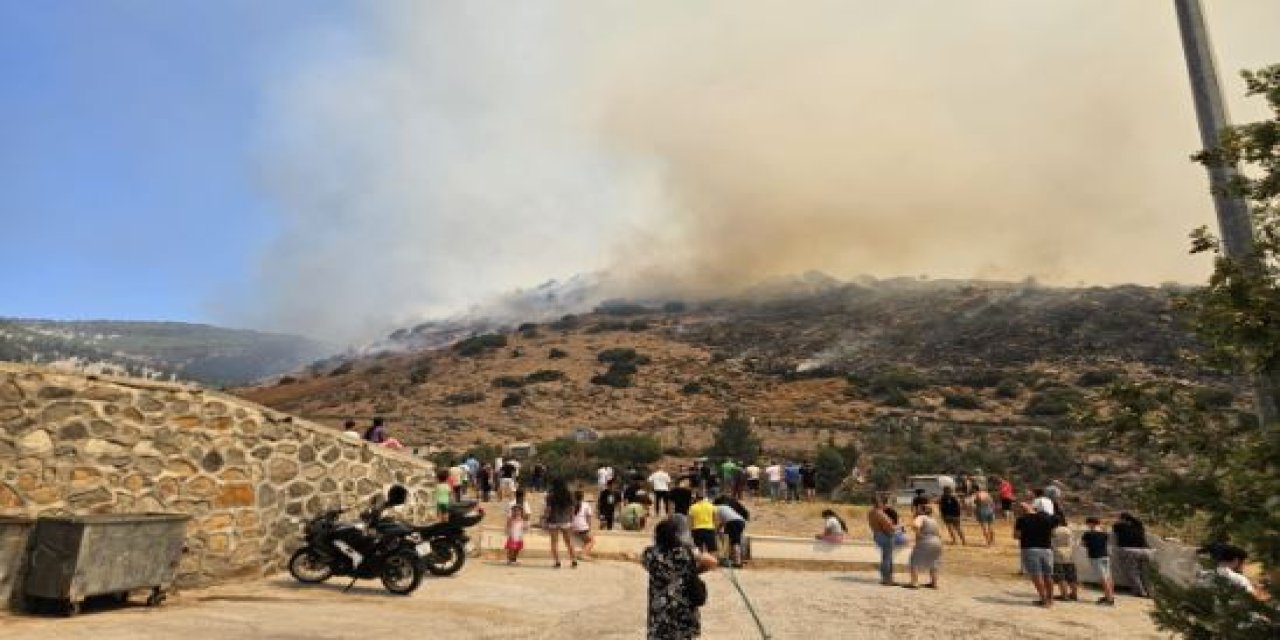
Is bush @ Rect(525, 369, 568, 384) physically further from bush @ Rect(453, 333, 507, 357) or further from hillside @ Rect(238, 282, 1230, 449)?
bush @ Rect(453, 333, 507, 357)

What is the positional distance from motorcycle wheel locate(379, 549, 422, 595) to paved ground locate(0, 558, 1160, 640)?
156 mm

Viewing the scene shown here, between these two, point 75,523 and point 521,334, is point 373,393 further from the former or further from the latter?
point 75,523

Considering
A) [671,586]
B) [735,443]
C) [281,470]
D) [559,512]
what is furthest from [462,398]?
[671,586]

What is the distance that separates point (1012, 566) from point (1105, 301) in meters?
84.5

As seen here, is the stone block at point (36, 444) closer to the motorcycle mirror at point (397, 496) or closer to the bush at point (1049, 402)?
the motorcycle mirror at point (397, 496)

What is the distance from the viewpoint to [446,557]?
500 inches

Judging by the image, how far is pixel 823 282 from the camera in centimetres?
13950

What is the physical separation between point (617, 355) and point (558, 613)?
2693 inches

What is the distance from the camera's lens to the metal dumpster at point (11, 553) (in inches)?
339

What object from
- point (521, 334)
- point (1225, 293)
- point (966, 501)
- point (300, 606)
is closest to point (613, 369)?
point (521, 334)

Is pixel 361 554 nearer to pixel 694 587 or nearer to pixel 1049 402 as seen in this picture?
pixel 694 587

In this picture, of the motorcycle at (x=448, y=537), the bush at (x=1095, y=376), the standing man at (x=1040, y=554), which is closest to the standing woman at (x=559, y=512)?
the motorcycle at (x=448, y=537)

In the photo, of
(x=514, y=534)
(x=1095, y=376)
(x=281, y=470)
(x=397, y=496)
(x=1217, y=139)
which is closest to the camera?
(x=1217, y=139)

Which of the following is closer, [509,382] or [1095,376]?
[1095,376]
